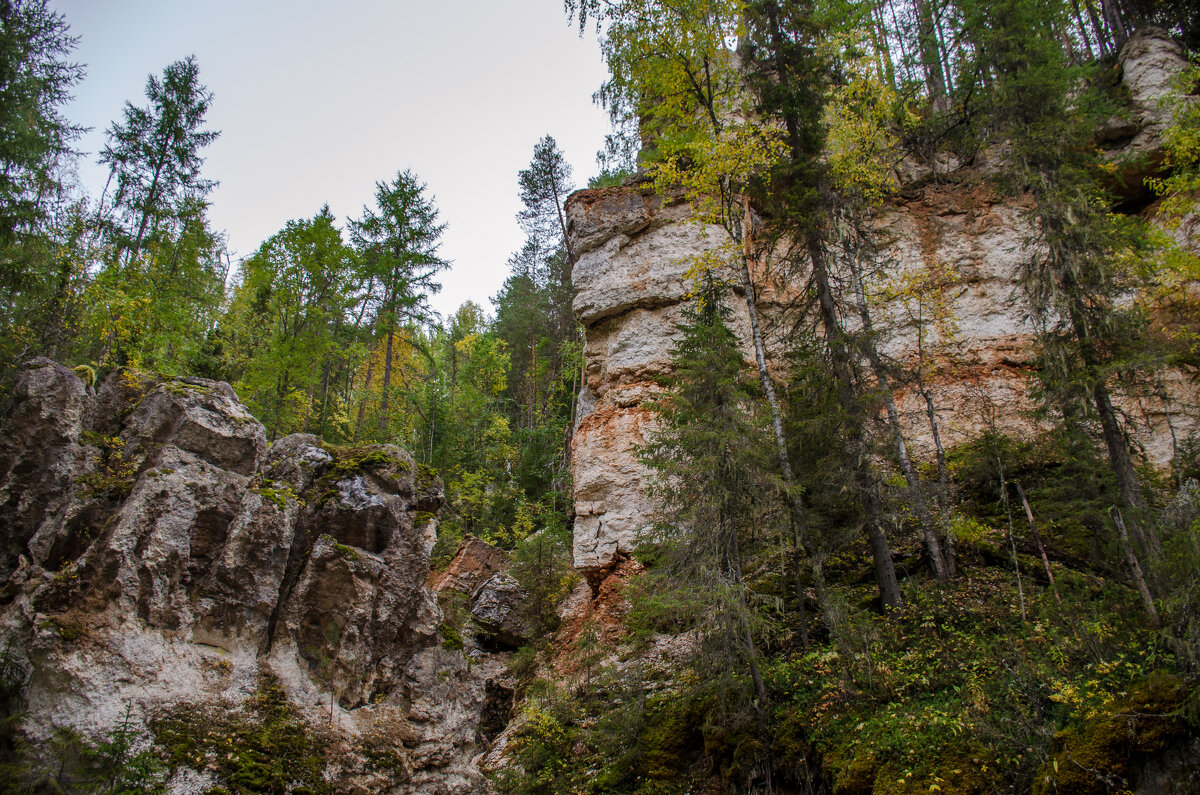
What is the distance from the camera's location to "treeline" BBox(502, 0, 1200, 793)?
718cm

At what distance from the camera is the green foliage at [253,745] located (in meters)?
8.27

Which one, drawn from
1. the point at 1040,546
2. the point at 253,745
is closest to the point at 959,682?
the point at 1040,546

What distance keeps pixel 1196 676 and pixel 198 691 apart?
13.2m

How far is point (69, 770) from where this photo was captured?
7.28m

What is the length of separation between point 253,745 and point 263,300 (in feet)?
54.5

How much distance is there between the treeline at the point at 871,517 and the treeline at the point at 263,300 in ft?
28.0

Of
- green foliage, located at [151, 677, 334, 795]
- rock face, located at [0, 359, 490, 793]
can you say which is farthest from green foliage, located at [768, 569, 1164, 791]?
green foliage, located at [151, 677, 334, 795]

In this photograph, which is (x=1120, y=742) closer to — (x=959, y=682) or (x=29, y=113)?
(x=959, y=682)

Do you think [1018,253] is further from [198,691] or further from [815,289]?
[198,691]

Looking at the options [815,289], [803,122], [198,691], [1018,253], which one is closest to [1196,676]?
[815,289]

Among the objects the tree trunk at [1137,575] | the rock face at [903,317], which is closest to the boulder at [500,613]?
the rock face at [903,317]

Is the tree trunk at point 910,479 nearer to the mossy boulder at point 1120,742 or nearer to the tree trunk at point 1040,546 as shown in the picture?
the tree trunk at point 1040,546

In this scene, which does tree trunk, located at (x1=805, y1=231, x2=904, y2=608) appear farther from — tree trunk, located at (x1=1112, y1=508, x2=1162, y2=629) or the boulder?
the boulder

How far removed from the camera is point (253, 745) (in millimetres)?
8953
